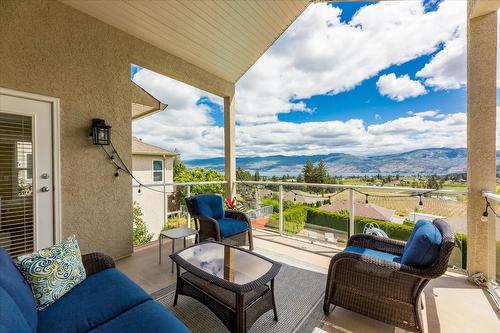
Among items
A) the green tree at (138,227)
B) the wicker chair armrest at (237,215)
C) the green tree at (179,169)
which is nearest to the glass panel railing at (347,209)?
the wicker chair armrest at (237,215)

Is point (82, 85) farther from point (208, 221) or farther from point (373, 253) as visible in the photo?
point (373, 253)

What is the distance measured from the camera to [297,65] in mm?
7238

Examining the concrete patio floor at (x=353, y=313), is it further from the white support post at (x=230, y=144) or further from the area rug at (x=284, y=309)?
the white support post at (x=230, y=144)

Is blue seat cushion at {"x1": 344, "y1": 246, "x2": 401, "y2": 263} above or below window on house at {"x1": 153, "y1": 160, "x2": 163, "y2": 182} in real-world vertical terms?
below

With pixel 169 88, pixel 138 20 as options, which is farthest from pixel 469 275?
pixel 169 88

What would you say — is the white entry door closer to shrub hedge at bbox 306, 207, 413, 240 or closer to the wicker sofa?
the wicker sofa

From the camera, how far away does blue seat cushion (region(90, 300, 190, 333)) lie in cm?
120

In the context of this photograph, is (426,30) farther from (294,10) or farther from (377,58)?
(294,10)

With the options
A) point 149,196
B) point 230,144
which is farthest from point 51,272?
point 149,196

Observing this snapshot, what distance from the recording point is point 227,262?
225 cm

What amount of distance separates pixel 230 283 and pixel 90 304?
90 cm

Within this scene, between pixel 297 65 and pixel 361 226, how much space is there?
545 centimetres

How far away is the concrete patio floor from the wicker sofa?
3.68 feet

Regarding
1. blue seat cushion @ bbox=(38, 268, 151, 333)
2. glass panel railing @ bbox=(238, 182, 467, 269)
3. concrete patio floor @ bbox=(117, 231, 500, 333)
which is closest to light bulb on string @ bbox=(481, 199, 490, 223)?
glass panel railing @ bbox=(238, 182, 467, 269)
